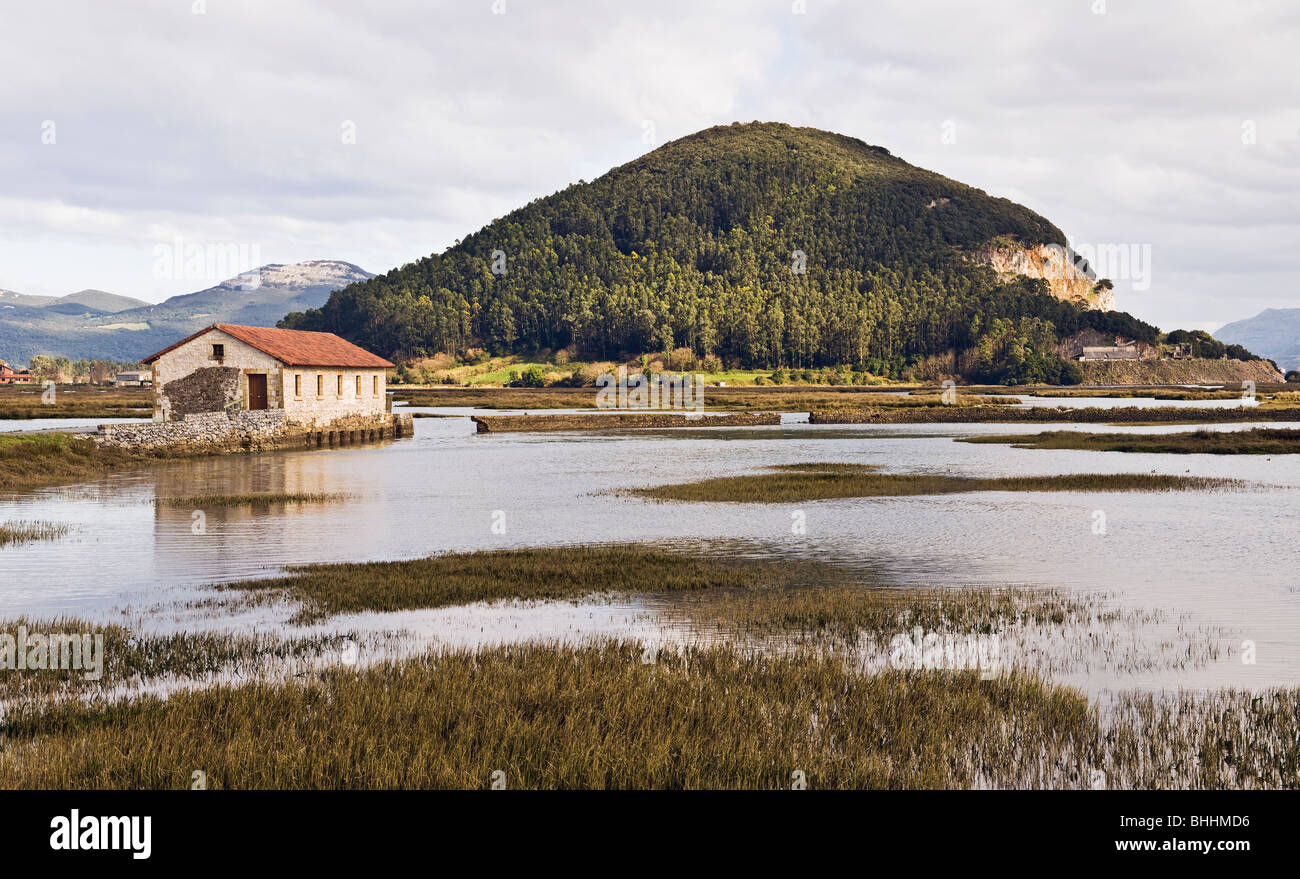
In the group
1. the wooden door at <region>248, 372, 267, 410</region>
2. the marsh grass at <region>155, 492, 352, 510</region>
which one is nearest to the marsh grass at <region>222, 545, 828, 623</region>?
the marsh grass at <region>155, 492, 352, 510</region>

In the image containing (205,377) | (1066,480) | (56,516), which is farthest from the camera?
(205,377)

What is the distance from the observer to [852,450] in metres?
66.8

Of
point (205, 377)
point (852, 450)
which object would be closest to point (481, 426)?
point (205, 377)

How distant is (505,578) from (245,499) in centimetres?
1956

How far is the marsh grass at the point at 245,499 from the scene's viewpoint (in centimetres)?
3566

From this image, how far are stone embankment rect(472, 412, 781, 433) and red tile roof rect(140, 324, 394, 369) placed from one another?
64.2 ft

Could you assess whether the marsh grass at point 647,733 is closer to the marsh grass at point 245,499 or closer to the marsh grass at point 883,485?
the marsh grass at point 245,499

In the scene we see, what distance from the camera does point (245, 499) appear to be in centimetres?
3734

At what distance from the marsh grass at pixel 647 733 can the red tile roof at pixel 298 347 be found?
53.4 meters

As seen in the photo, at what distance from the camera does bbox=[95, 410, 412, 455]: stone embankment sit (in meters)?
56.0

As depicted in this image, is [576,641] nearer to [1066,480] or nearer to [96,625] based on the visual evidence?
[96,625]

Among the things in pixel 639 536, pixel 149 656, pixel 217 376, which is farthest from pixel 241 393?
pixel 149 656

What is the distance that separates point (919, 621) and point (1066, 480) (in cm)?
2993

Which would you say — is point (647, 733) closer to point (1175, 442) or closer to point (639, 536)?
point (639, 536)
